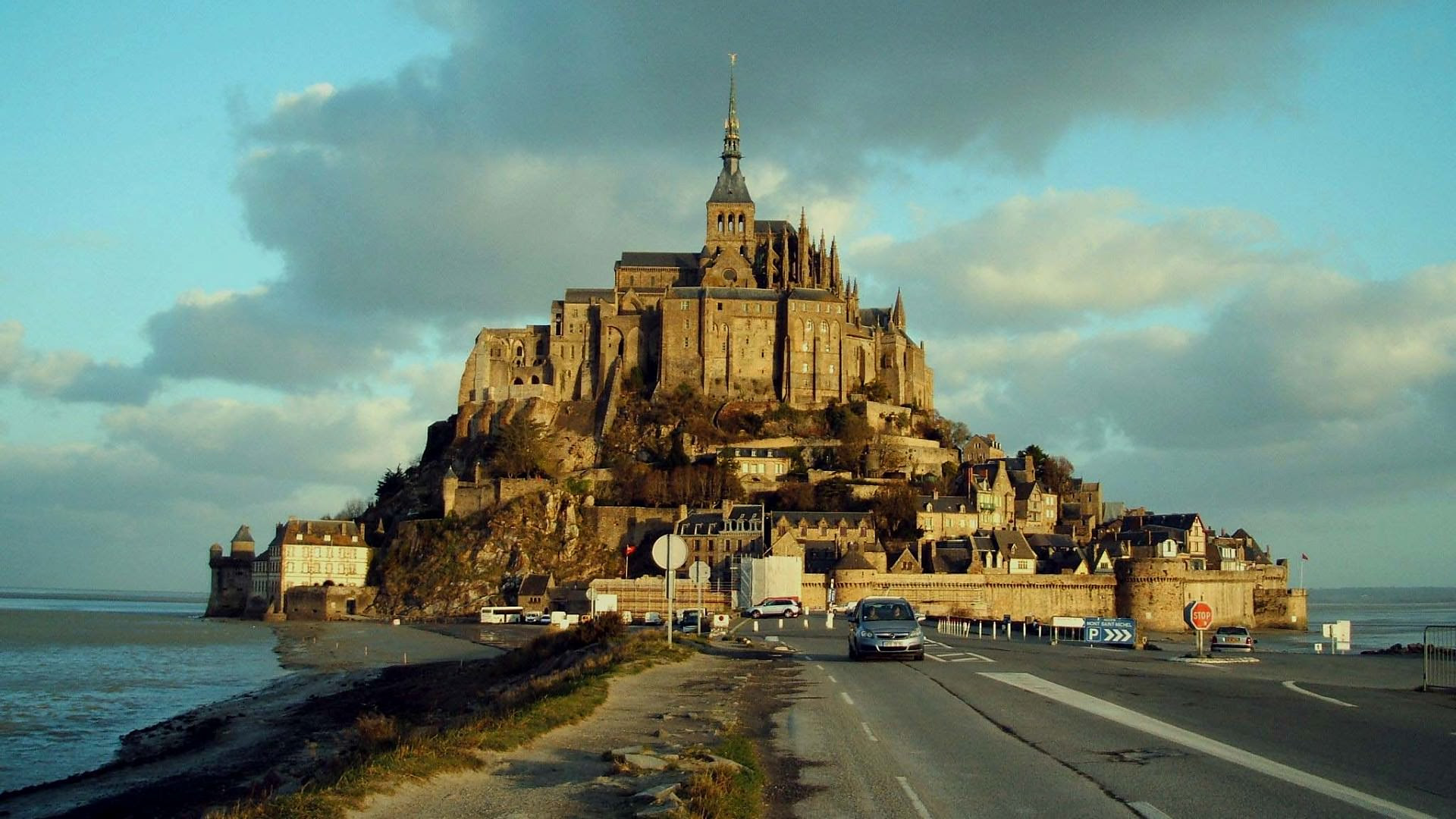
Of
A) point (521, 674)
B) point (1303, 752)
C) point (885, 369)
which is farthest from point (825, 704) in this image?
point (885, 369)

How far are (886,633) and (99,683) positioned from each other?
115 feet

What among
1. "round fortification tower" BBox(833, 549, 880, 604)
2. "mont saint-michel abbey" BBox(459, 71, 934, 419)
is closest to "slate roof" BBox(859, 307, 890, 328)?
"mont saint-michel abbey" BBox(459, 71, 934, 419)

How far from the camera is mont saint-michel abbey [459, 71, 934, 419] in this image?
118 meters

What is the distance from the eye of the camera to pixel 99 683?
50.4m

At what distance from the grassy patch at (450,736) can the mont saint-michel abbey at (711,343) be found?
274ft

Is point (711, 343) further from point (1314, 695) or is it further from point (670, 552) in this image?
point (1314, 695)

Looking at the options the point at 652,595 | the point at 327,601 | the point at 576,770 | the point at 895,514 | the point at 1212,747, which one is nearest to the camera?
the point at 576,770

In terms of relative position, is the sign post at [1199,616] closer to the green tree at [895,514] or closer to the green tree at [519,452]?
the green tree at [895,514]

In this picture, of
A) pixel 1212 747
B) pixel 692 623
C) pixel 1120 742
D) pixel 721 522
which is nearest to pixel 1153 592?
pixel 721 522

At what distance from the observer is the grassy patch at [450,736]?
40.0 feet

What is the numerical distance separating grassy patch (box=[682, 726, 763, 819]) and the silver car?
16.8 metres

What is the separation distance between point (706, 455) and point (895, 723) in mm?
90711

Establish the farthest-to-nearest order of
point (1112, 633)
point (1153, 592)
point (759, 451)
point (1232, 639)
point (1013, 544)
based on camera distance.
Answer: point (759, 451)
point (1013, 544)
point (1153, 592)
point (1232, 639)
point (1112, 633)

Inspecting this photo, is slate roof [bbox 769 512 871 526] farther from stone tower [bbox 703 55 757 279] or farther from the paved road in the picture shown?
the paved road
